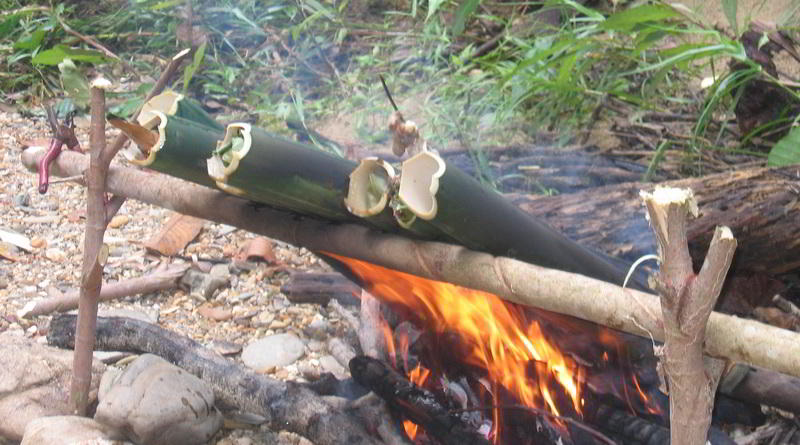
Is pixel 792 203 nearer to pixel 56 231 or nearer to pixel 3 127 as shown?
pixel 56 231

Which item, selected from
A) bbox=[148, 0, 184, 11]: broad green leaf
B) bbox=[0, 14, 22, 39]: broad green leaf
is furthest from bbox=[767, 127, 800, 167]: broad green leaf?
bbox=[0, 14, 22, 39]: broad green leaf

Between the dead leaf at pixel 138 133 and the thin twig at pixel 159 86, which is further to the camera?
the thin twig at pixel 159 86

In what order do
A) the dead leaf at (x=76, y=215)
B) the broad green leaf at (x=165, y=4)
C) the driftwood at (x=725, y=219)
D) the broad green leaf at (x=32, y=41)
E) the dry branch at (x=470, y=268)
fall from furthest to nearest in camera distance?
the broad green leaf at (x=32, y=41) → the broad green leaf at (x=165, y=4) → the dead leaf at (x=76, y=215) → the driftwood at (x=725, y=219) → the dry branch at (x=470, y=268)

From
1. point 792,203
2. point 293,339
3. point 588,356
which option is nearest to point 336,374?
point 293,339

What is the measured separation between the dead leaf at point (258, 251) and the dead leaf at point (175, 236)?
247 mm

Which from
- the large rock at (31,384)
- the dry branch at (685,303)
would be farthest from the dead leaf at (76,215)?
the dry branch at (685,303)

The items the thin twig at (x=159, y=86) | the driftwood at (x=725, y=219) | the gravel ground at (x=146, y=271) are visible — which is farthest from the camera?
the gravel ground at (x=146, y=271)

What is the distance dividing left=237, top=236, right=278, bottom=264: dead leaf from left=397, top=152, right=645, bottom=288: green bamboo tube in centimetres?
186

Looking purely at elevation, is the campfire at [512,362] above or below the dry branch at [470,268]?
below

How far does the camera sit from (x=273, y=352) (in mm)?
2875

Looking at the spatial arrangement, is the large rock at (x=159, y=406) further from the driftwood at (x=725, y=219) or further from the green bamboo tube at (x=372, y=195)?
the driftwood at (x=725, y=219)

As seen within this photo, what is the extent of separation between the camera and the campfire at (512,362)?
7.01ft

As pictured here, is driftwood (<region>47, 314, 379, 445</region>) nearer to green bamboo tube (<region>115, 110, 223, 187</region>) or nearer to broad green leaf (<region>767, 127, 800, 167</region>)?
green bamboo tube (<region>115, 110, 223, 187</region>)

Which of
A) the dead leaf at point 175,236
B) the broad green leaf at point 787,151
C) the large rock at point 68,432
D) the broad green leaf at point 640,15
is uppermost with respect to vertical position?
the broad green leaf at point 640,15
